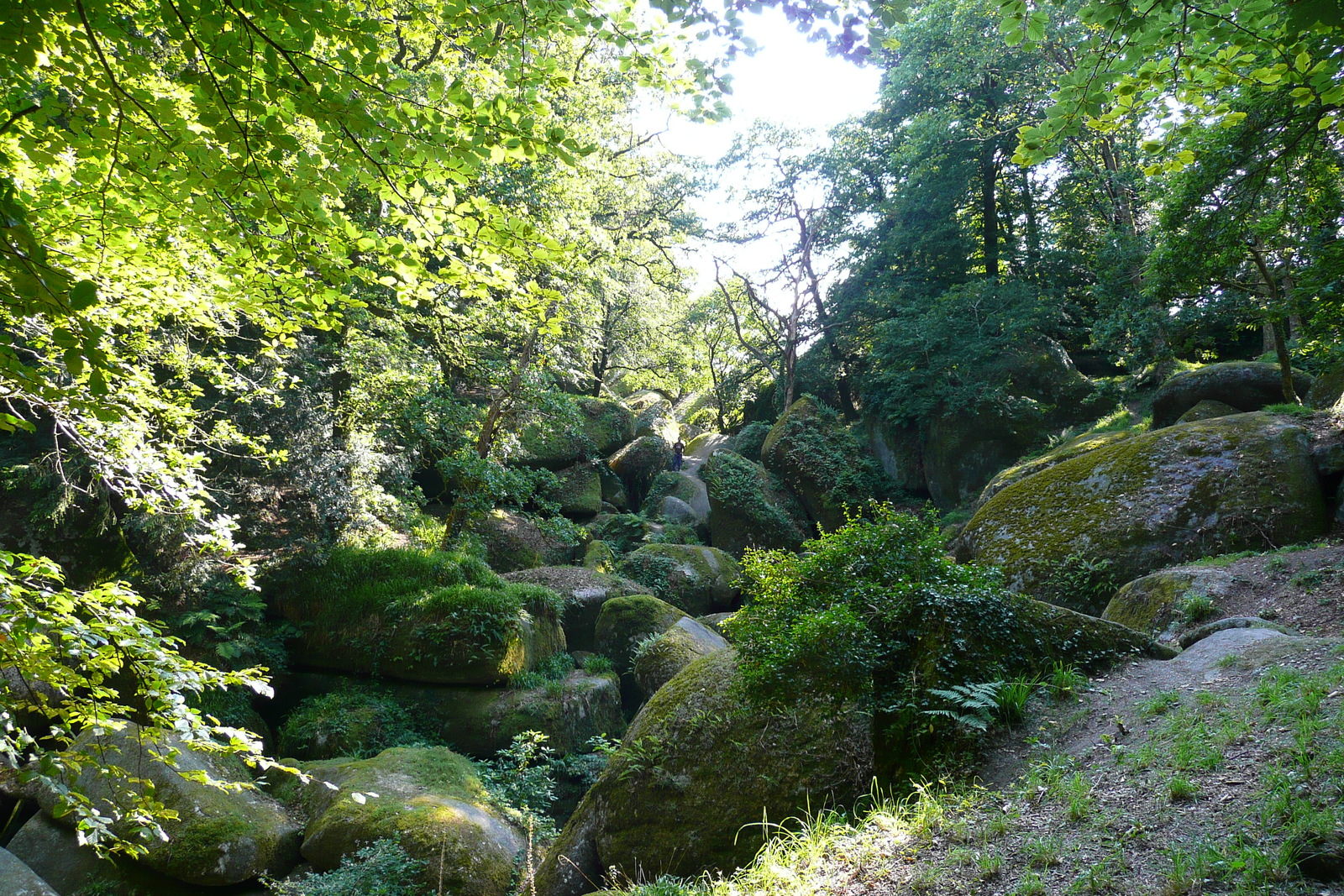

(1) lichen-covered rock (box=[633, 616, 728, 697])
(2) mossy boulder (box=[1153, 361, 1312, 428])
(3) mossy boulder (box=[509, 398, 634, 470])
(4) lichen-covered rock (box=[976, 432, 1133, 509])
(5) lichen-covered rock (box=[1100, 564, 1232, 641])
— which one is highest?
(3) mossy boulder (box=[509, 398, 634, 470])

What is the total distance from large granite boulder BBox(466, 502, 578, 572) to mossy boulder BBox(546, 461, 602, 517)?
290 centimetres

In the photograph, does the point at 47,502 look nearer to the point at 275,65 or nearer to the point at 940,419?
the point at 275,65

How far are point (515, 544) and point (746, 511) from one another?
20.6 feet

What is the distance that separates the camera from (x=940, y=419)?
58.3 feet

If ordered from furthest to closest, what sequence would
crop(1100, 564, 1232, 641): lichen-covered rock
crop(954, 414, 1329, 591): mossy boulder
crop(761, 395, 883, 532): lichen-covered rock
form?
crop(761, 395, 883, 532): lichen-covered rock → crop(954, 414, 1329, 591): mossy boulder → crop(1100, 564, 1232, 641): lichen-covered rock

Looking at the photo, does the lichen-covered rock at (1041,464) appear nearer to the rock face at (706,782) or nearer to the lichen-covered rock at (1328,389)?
the lichen-covered rock at (1328,389)

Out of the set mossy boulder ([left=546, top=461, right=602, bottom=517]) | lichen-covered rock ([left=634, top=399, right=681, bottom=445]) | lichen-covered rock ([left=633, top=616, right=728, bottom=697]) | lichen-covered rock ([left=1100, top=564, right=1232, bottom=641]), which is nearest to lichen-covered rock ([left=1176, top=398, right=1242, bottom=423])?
lichen-covered rock ([left=1100, top=564, right=1232, bottom=641])

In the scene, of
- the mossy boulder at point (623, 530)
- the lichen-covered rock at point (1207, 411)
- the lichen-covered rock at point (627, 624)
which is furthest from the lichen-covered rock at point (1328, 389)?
the mossy boulder at point (623, 530)

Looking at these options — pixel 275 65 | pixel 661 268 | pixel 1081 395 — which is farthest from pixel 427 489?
pixel 1081 395

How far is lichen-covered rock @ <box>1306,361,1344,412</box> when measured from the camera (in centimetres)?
925

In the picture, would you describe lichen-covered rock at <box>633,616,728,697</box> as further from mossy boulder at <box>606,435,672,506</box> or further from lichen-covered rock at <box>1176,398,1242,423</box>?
mossy boulder at <box>606,435,672,506</box>

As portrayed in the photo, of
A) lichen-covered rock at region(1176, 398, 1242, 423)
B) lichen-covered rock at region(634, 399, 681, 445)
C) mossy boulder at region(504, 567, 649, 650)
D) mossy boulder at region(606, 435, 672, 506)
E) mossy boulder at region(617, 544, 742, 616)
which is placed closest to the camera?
lichen-covered rock at region(1176, 398, 1242, 423)

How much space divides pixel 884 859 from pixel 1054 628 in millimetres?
2605

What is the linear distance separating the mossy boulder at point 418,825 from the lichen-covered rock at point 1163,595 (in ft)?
19.6
